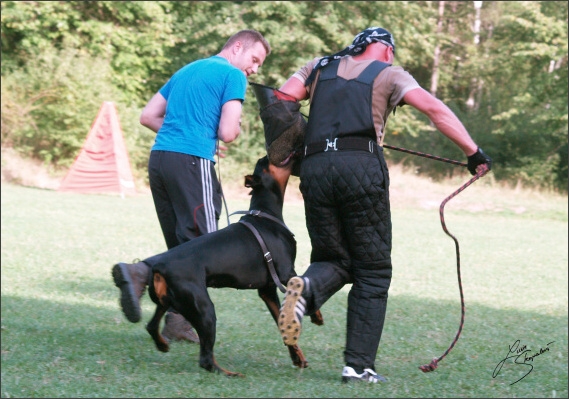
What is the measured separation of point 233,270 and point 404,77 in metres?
1.38

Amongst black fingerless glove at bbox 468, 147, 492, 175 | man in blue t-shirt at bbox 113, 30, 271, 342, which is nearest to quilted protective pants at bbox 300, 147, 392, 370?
black fingerless glove at bbox 468, 147, 492, 175

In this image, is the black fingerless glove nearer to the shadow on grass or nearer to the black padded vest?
the black padded vest

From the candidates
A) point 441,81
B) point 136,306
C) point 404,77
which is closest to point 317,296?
point 136,306

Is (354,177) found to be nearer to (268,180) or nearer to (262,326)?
(268,180)

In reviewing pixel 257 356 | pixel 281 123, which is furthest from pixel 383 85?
pixel 257 356

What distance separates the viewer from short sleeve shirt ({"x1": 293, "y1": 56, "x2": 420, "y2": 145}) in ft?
13.3

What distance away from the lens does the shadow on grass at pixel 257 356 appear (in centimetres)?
412

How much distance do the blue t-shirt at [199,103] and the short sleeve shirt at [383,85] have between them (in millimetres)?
919

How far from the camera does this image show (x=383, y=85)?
409 centimetres

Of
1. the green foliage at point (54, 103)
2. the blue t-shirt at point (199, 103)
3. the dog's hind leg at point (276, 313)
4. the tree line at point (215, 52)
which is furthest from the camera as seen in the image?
the tree line at point (215, 52)

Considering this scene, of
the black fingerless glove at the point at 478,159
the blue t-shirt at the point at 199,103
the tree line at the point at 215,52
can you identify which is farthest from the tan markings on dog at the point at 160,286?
the tree line at the point at 215,52

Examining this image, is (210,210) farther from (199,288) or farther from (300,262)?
(300,262)

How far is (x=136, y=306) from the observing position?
13.8 ft

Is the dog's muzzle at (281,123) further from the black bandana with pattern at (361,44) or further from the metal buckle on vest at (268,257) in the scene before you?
the metal buckle on vest at (268,257)
